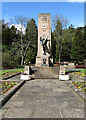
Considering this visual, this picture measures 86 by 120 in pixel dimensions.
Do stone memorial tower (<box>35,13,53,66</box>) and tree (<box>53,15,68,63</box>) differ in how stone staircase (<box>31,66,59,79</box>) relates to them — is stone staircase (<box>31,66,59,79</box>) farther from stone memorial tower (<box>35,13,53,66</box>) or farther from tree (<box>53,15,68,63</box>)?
tree (<box>53,15,68,63</box>)

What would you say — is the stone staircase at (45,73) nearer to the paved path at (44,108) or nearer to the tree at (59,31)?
the paved path at (44,108)

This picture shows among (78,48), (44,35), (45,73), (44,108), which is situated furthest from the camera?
(78,48)

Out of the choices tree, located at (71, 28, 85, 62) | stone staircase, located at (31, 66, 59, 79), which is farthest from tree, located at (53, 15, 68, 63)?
stone staircase, located at (31, 66, 59, 79)

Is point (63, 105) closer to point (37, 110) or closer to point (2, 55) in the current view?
point (37, 110)

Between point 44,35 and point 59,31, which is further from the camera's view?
point 59,31

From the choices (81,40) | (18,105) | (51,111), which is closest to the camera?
(51,111)

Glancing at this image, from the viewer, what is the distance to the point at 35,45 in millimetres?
31516

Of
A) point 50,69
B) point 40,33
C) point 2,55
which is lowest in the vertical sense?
point 50,69

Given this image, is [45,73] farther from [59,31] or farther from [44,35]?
[59,31]

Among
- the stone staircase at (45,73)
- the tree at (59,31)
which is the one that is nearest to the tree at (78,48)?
the tree at (59,31)

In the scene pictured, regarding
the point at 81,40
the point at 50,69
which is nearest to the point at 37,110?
the point at 50,69

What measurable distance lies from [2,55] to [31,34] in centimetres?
1292

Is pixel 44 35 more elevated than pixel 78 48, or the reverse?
pixel 44 35

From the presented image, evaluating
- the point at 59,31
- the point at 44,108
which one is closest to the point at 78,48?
the point at 59,31
